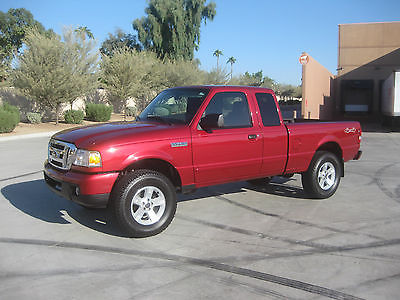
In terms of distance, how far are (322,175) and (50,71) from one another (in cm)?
2253

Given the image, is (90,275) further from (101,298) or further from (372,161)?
(372,161)

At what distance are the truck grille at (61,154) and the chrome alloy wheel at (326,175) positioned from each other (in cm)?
422

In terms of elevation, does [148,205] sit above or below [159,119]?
below

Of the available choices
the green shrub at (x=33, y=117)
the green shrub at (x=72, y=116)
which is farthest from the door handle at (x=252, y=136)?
the green shrub at (x=72, y=116)

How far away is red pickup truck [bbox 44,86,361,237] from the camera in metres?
4.90

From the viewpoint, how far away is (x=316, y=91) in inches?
1123

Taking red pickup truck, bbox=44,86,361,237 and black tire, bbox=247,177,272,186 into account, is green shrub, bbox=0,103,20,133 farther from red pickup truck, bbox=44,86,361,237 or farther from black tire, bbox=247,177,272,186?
red pickup truck, bbox=44,86,361,237

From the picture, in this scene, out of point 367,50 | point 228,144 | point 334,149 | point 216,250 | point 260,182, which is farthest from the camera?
point 367,50

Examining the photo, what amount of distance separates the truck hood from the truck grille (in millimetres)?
74

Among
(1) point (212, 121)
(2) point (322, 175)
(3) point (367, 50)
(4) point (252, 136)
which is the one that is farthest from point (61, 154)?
(3) point (367, 50)

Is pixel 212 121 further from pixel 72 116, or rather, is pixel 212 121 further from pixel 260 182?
pixel 72 116

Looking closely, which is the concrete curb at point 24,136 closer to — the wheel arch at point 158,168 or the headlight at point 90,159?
the wheel arch at point 158,168

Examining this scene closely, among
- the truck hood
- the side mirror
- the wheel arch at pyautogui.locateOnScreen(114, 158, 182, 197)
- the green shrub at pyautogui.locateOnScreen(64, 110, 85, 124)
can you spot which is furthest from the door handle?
the green shrub at pyautogui.locateOnScreen(64, 110, 85, 124)

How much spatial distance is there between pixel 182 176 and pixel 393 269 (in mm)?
2727
